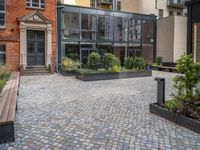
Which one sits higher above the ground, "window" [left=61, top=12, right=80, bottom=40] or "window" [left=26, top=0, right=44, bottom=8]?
"window" [left=26, top=0, right=44, bottom=8]

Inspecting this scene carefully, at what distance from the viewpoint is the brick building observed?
16.6 metres

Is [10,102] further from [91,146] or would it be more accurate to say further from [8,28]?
[8,28]

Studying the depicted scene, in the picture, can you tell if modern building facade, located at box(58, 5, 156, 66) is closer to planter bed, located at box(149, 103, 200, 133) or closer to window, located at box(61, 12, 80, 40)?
window, located at box(61, 12, 80, 40)

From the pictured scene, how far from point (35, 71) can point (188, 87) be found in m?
13.6

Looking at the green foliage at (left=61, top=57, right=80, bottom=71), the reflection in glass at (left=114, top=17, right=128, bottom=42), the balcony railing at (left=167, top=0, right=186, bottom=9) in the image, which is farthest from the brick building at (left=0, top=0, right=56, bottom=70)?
the balcony railing at (left=167, top=0, right=186, bottom=9)

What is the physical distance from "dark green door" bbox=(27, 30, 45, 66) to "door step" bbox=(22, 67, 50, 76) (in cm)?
68

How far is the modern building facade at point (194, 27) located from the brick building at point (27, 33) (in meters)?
10.9

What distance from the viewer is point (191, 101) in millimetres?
5273

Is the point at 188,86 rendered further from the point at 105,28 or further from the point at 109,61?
the point at 105,28

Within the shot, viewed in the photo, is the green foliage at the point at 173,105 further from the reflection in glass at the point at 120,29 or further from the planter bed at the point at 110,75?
the reflection in glass at the point at 120,29

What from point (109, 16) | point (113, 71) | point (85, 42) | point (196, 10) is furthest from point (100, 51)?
point (196, 10)

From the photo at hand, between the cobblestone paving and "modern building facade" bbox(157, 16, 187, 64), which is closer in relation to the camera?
the cobblestone paving

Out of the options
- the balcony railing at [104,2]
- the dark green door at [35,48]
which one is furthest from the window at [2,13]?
the balcony railing at [104,2]

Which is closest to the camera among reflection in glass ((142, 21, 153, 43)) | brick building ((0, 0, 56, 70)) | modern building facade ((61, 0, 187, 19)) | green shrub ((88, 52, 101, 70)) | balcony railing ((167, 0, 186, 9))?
green shrub ((88, 52, 101, 70))
